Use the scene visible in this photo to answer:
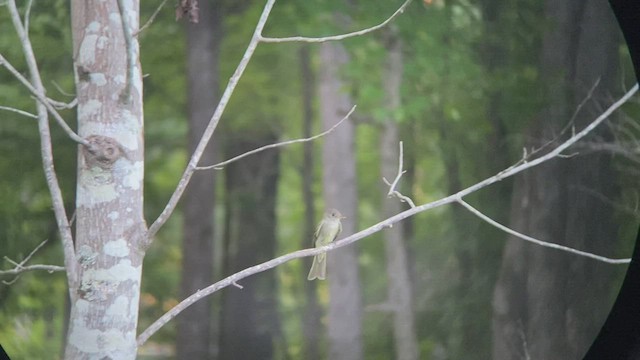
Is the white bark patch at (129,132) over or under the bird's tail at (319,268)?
over

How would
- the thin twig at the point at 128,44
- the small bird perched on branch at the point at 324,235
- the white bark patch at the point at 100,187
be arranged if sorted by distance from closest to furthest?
the thin twig at the point at 128,44 < the white bark patch at the point at 100,187 < the small bird perched on branch at the point at 324,235

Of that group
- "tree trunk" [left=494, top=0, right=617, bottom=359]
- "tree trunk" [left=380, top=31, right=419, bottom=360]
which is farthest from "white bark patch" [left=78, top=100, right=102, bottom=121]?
"tree trunk" [left=494, top=0, right=617, bottom=359]

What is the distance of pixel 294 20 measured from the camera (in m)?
1.48

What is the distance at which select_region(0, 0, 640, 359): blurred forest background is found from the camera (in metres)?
1.45

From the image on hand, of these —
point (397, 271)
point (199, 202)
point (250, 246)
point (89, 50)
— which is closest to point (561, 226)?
point (397, 271)

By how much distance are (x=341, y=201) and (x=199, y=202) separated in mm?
303

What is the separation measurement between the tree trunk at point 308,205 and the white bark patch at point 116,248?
430 mm

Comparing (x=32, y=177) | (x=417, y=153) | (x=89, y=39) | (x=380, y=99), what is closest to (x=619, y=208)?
(x=417, y=153)

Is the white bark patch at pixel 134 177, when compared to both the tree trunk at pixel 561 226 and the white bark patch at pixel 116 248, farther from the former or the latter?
the tree trunk at pixel 561 226

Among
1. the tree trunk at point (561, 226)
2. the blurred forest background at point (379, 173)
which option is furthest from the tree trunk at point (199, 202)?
the tree trunk at point (561, 226)

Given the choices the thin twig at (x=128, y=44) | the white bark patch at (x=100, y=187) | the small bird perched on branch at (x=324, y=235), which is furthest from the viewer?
the small bird perched on branch at (x=324, y=235)

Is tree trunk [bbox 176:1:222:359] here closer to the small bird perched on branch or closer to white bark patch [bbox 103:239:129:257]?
the small bird perched on branch

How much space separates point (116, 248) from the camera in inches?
44.2

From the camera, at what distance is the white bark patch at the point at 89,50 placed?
1136 millimetres
